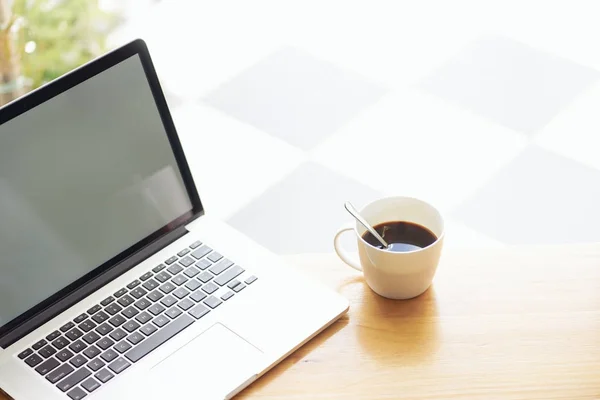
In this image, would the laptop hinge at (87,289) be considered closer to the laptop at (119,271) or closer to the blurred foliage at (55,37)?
the laptop at (119,271)

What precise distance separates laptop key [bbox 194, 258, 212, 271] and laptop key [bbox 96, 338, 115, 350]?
0.14 meters

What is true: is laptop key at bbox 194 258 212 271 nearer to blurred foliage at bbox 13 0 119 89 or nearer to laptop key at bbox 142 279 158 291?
laptop key at bbox 142 279 158 291

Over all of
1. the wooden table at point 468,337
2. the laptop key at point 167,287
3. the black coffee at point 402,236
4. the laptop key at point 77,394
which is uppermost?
the black coffee at point 402,236

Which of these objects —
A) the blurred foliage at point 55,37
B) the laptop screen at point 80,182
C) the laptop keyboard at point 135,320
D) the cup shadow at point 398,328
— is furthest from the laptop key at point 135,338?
the blurred foliage at point 55,37

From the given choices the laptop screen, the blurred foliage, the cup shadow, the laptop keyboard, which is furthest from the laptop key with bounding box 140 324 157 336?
the blurred foliage


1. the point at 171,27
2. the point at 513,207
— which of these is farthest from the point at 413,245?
the point at 171,27

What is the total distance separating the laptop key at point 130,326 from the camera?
993mm

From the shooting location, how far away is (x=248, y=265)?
1067mm

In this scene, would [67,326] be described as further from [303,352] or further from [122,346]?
[303,352]

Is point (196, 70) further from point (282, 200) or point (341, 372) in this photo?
point (341, 372)

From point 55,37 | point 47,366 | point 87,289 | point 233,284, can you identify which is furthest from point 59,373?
point 55,37

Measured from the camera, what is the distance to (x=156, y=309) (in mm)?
1014

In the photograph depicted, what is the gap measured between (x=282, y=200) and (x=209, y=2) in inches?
37.2

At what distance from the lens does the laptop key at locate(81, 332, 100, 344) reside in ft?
3.22
